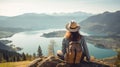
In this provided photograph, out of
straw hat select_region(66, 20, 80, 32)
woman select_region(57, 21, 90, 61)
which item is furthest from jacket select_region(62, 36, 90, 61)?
straw hat select_region(66, 20, 80, 32)

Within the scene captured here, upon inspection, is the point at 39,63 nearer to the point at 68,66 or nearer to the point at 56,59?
the point at 56,59

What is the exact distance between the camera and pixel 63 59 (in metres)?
11.9

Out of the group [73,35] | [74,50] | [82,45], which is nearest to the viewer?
[74,50]

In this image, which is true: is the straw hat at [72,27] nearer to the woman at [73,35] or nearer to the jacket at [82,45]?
the woman at [73,35]

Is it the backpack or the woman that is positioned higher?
the woman

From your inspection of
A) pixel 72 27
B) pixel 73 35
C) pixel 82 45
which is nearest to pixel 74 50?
pixel 82 45

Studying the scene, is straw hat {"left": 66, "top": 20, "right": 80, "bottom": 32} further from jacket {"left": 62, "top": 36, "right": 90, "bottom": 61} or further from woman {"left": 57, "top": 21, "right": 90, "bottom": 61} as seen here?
jacket {"left": 62, "top": 36, "right": 90, "bottom": 61}

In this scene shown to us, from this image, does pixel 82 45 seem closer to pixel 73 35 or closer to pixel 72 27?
pixel 73 35

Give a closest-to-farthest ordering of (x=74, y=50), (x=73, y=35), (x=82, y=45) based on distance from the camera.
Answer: (x=74, y=50) < (x=73, y=35) < (x=82, y=45)

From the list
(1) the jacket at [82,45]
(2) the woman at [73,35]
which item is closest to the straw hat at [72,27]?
(2) the woman at [73,35]

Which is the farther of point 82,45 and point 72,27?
point 82,45

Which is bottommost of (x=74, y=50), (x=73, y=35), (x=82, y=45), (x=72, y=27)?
(x=74, y=50)

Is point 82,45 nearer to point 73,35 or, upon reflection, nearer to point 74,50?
point 74,50

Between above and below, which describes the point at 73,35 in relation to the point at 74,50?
above
